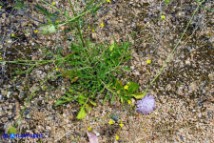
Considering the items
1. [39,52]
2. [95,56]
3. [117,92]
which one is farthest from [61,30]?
[117,92]

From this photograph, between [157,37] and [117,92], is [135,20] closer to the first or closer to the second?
[157,37]

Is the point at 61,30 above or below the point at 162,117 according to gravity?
above

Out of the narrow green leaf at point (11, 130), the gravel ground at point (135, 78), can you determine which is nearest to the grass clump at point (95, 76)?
the gravel ground at point (135, 78)

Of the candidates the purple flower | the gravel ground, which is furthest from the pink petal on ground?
the purple flower

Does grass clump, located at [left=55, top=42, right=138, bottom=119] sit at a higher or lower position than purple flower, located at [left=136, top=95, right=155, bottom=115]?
higher

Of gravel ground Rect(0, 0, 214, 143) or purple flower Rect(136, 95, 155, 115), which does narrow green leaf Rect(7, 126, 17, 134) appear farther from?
purple flower Rect(136, 95, 155, 115)

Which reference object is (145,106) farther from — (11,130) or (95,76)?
(11,130)
